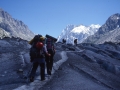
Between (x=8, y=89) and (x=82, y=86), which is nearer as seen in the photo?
(x=8, y=89)

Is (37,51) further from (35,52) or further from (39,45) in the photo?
(39,45)

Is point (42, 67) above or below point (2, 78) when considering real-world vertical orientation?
above

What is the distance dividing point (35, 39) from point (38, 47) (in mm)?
478

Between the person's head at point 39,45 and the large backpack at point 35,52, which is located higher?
the person's head at point 39,45

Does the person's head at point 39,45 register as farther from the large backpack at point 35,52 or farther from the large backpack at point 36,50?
the large backpack at point 35,52

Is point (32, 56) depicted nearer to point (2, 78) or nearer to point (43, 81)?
point (43, 81)

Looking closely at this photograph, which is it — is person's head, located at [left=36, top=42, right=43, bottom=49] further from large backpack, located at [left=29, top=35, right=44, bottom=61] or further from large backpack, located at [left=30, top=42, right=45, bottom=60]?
large backpack, located at [left=30, top=42, right=45, bottom=60]

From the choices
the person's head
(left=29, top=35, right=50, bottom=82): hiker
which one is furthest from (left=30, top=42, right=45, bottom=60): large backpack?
the person's head

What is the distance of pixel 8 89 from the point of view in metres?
8.52

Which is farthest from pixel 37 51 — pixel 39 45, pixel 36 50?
pixel 39 45

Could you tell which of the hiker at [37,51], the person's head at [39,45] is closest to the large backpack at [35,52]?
the hiker at [37,51]

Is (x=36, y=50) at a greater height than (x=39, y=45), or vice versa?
(x=39, y=45)

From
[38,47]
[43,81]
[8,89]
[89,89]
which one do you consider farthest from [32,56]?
[89,89]

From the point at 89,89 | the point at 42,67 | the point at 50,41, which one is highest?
the point at 50,41
